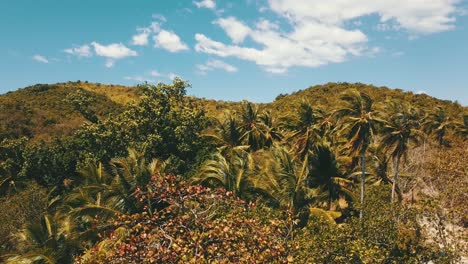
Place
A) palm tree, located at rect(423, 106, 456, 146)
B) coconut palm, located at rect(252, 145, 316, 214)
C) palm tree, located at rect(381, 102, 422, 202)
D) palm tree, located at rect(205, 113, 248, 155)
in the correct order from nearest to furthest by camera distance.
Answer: coconut palm, located at rect(252, 145, 316, 214) < palm tree, located at rect(381, 102, 422, 202) < palm tree, located at rect(205, 113, 248, 155) < palm tree, located at rect(423, 106, 456, 146)

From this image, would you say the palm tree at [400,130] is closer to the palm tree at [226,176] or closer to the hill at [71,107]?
the hill at [71,107]

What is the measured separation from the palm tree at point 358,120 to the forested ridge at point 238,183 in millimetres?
102

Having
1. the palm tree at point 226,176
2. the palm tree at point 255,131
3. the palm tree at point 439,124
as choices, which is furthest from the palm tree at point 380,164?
the palm tree at point 439,124

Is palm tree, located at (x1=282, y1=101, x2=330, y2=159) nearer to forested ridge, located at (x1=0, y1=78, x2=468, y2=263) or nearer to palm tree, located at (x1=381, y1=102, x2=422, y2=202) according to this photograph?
forested ridge, located at (x1=0, y1=78, x2=468, y2=263)

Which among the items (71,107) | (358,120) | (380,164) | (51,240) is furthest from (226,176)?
(71,107)

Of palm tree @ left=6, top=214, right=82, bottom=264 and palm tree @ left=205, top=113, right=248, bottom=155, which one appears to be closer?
palm tree @ left=6, top=214, right=82, bottom=264

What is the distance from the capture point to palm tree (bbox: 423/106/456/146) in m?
60.0

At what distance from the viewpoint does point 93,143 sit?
3325 cm

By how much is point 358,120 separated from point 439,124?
36.1 meters

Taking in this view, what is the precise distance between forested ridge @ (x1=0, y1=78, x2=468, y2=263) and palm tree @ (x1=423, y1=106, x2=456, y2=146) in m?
12.1

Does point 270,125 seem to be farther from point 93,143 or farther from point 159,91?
point 93,143

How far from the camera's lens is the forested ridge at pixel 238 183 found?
17281mm

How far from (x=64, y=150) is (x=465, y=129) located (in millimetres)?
57064

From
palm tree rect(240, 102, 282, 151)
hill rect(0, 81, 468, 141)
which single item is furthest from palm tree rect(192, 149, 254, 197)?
hill rect(0, 81, 468, 141)
